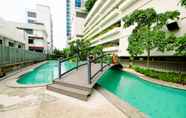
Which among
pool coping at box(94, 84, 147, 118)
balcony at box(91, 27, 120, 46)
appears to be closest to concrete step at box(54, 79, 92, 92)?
pool coping at box(94, 84, 147, 118)

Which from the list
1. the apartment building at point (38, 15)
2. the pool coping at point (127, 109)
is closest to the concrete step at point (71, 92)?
the pool coping at point (127, 109)

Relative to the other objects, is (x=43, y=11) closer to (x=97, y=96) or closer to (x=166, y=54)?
(x=166, y=54)

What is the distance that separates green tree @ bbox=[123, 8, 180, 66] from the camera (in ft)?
35.2

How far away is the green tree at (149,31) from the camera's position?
10.7m

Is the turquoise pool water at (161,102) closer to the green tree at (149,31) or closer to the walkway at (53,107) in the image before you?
the walkway at (53,107)

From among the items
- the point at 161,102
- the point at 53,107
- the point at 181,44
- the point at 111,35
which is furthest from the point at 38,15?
the point at 53,107

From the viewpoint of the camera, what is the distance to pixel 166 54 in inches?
505

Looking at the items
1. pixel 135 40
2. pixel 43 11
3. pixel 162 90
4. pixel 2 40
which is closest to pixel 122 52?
pixel 135 40

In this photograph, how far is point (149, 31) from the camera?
463 inches

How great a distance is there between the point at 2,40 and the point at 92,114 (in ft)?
57.1

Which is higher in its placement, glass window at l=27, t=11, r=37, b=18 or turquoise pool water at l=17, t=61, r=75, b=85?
glass window at l=27, t=11, r=37, b=18

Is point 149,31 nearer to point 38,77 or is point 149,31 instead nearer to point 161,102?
point 161,102

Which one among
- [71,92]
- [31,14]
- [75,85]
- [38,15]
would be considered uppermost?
[38,15]

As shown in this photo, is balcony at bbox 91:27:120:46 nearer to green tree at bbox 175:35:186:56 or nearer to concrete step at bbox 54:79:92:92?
green tree at bbox 175:35:186:56
